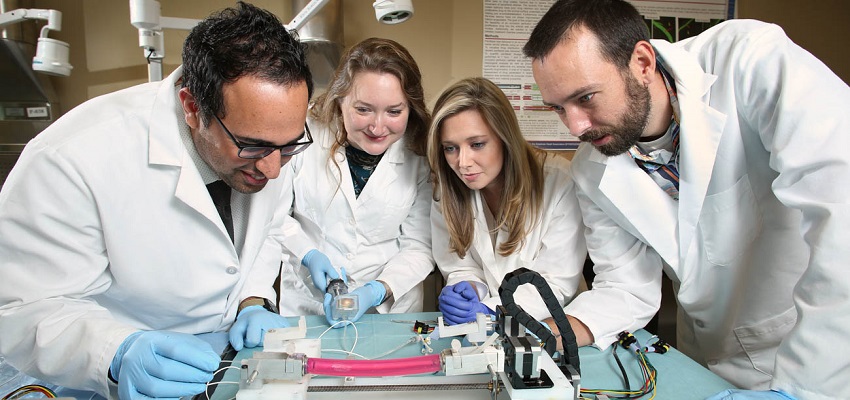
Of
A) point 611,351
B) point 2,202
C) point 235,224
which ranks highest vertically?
point 2,202

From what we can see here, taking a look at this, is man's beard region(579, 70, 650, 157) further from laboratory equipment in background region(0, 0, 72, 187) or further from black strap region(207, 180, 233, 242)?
laboratory equipment in background region(0, 0, 72, 187)

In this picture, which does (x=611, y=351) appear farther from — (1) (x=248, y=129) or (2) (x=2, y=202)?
(2) (x=2, y=202)

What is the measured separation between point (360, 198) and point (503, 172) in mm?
554

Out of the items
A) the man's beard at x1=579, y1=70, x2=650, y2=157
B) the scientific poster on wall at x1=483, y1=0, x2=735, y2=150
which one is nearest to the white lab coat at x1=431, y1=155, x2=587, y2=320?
the man's beard at x1=579, y1=70, x2=650, y2=157

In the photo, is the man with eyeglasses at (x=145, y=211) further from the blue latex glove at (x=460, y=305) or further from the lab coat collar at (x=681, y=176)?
the lab coat collar at (x=681, y=176)

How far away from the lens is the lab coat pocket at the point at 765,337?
116 cm

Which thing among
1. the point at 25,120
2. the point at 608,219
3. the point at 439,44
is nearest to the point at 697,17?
the point at 439,44

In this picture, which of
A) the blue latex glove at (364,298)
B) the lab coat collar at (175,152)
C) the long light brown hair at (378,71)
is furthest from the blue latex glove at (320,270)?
the lab coat collar at (175,152)

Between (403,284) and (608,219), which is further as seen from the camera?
→ (403,284)

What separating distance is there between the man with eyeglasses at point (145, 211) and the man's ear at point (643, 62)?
2.75 ft

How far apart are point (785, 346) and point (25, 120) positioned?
3367 mm

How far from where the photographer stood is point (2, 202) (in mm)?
931

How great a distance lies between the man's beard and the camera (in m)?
1.17

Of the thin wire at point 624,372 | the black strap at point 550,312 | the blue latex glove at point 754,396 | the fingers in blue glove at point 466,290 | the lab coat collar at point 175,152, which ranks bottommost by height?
the thin wire at point 624,372
